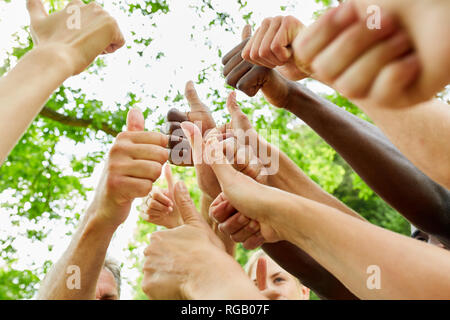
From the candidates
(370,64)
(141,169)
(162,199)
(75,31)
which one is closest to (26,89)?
(75,31)

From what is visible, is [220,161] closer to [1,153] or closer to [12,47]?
[1,153]

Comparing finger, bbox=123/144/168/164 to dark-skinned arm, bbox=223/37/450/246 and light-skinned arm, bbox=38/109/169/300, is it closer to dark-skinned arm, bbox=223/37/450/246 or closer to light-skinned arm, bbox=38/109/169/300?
light-skinned arm, bbox=38/109/169/300

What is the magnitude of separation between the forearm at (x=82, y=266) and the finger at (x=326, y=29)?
880 mm

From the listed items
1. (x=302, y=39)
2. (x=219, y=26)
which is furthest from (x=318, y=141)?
(x=302, y=39)

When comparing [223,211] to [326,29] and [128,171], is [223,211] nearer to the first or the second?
[128,171]

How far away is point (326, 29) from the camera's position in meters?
0.58

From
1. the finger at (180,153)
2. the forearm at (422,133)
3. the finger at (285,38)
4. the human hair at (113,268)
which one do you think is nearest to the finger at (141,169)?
the finger at (180,153)

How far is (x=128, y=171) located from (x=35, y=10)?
1.75 ft

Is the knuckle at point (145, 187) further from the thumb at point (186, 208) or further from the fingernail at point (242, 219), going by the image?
the fingernail at point (242, 219)

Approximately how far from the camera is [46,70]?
1.06m

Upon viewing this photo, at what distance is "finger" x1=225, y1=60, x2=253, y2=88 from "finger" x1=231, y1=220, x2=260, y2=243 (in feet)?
1.99

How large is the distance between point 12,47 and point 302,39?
4.43 meters

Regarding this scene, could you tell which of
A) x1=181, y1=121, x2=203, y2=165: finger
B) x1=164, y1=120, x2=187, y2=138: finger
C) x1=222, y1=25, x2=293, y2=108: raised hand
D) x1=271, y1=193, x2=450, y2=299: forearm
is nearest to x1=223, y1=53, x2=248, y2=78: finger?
x1=222, y1=25, x2=293, y2=108: raised hand

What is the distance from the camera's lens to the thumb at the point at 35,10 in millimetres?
1204
